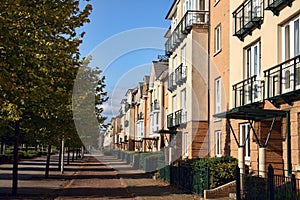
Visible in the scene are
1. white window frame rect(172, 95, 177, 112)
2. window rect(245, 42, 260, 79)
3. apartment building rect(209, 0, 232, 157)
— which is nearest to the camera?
window rect(245, 42, 260, 79)

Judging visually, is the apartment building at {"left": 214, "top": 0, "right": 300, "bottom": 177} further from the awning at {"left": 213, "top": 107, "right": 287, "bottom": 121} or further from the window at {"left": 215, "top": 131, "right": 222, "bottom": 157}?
the window at {"left": 215, "top": 131, "right": 222, "bottom": 157}

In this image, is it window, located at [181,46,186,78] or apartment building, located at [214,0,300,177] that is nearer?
apartment building, located at [214,0,300,177]

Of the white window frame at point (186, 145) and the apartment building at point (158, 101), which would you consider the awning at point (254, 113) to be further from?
the apartment building at point (158, 101)

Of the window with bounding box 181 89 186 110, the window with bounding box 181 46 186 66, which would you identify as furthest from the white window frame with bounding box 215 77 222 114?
the window with bounding box 181 89 186 110

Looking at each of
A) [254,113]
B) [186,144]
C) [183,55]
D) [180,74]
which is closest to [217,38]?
[183,55]

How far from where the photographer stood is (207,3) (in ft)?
90.0

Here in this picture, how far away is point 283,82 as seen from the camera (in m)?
14.9

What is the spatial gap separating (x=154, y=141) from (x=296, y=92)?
119 ft

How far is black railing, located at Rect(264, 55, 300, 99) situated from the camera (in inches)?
546

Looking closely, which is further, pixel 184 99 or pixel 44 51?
pixel 184 99

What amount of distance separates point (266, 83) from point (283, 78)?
4.69 ft

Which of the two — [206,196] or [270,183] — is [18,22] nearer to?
[270,183]

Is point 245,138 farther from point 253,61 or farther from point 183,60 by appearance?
point 183,60

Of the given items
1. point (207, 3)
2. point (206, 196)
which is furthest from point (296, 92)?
point (207, 3)
